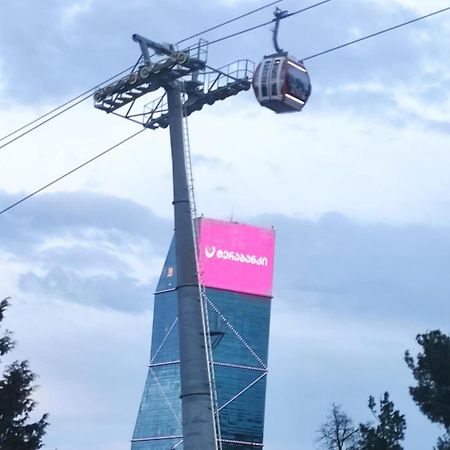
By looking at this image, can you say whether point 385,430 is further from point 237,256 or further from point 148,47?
point 237,256

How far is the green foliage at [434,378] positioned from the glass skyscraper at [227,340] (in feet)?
350

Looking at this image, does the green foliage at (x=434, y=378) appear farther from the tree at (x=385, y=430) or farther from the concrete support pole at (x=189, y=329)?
the concrete support pole at (x=189, y=329)

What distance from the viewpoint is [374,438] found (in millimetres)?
63812

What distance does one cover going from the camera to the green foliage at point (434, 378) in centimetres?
5756

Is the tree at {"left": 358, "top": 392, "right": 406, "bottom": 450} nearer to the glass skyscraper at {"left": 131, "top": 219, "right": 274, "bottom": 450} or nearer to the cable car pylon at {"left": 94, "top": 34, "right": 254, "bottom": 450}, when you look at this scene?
the cable car pylon at {"left": 94, "top": 34, "right": 254, "bottom": 450}

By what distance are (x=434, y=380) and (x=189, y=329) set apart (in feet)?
87.8

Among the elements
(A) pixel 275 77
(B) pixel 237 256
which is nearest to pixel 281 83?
(A) pixel 275 77

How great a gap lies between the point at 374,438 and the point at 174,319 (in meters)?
110

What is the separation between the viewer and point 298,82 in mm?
36312

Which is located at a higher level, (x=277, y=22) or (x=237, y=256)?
(x=237, y=256)

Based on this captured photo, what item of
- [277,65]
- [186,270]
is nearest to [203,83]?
[277,65]

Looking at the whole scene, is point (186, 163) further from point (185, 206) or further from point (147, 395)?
point (147, 395)

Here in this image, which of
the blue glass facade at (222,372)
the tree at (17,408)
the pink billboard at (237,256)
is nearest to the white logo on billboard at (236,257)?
the pink billboard at (237,256)

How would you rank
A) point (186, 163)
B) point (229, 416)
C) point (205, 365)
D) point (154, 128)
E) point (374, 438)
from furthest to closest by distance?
point (229, 416) < point (374, 438) < point (154, 128) < point (186, 163) < point (205, 365)
